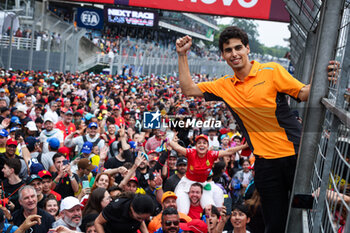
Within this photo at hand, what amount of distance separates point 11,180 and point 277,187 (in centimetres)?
424

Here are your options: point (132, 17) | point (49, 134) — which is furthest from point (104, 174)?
point (132, 17)

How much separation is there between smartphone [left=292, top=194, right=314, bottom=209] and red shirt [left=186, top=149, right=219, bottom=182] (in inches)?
173

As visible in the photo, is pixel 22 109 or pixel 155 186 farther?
pixel 22 109

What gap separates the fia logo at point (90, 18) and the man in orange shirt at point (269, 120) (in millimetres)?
25198

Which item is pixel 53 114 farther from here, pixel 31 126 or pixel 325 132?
pixel 325 132

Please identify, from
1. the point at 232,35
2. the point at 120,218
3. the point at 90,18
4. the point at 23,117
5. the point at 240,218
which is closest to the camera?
the point at 232,35

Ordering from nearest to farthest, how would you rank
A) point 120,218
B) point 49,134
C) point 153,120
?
point 120,218 < point 153,120 < point 49,134

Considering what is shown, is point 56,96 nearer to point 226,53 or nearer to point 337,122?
point 226,53

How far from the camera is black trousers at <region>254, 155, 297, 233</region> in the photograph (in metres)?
2.79

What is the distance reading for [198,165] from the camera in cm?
691

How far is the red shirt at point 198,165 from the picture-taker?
22.6 ft

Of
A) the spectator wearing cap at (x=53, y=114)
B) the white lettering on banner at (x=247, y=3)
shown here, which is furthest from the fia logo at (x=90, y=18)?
the spectator wearing cap at (x=53, y=114)

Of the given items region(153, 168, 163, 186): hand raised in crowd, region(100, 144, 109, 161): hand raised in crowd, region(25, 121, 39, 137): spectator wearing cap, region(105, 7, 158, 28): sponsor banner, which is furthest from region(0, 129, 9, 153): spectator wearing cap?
region(105, 7, 158, 28): sponsor banner

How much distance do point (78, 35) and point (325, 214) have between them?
29475 millimetres
